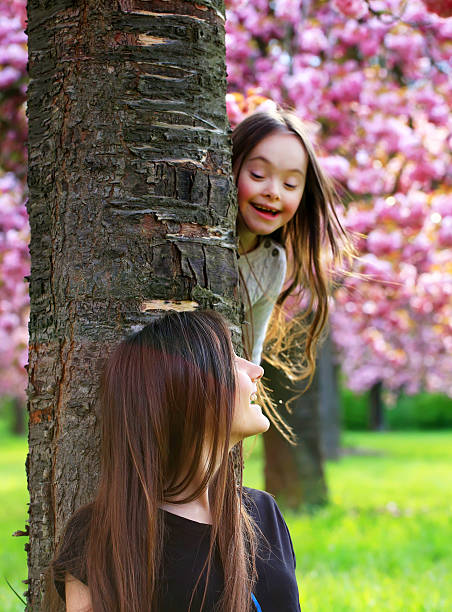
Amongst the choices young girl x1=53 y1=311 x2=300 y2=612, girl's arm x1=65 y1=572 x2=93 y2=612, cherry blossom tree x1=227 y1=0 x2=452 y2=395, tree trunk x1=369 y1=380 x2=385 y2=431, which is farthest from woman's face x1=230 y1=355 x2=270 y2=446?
tree trunk x1=369 y1=380 x2=385 y2=431

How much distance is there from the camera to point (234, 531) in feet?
4.96

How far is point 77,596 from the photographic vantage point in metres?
1.38

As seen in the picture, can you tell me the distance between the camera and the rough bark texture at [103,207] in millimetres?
1542

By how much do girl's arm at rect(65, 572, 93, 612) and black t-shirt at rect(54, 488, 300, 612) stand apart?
0.06 ft

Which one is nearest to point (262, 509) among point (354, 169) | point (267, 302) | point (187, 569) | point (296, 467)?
point (187, 569)

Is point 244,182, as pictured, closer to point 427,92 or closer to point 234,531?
point 234,531

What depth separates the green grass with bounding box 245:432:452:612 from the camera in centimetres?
327

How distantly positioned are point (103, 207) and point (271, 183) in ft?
2.61

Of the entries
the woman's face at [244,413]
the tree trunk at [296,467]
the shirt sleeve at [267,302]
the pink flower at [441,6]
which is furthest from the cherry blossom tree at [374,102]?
the woman's face at [244,413]

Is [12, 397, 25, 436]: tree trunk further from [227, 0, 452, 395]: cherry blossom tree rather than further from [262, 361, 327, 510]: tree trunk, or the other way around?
[262, 361, 327, 510]: tree trunk

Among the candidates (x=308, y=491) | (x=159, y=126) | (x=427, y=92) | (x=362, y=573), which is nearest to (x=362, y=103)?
(x=427, y=92)

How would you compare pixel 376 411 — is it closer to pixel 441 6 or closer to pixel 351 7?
pixel 351 7

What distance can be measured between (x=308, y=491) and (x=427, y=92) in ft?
12.2

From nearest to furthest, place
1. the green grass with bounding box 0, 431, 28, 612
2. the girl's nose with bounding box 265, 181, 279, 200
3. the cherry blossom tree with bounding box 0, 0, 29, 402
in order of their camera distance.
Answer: the girl's nose with bounding box 265, 181, 279, 200
the green grass with bounding box 0, 431, 28, 612
the cherry blossom tree with bounding box 0, 0, 29, 402
